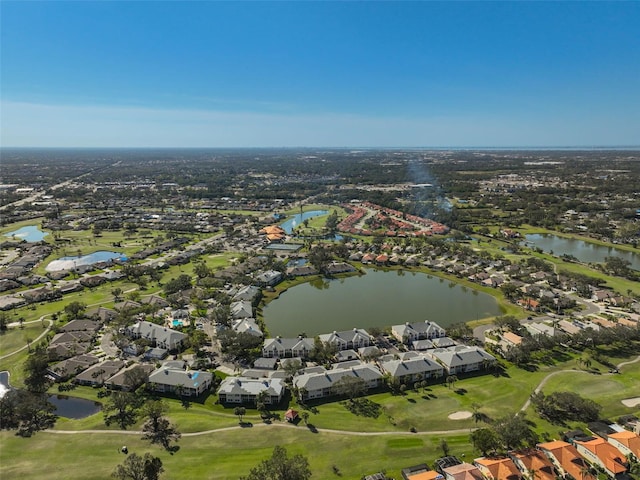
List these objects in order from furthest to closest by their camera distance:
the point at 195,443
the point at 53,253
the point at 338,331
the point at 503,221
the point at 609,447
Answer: the point at 503,221 < the point at 53,253 < the point at 338,331 < the point at 195,443 < the point at 609,447

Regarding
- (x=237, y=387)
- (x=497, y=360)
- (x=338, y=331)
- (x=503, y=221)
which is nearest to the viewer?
(x=237, y=387)

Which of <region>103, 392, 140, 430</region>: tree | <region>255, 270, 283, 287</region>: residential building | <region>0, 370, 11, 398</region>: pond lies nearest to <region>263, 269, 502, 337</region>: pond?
<region>255, 270, 283, 287</region>: residential building

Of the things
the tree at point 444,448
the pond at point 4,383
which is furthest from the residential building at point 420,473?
the pond at point 4,383

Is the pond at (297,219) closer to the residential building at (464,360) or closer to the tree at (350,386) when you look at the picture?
the residential building at (464,360)

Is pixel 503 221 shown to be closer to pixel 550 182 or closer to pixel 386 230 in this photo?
pixel 386 230

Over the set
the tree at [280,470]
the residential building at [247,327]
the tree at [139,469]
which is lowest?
the residential building at [247,327]

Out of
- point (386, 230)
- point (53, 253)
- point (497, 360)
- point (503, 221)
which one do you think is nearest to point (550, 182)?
point (503, 221)
